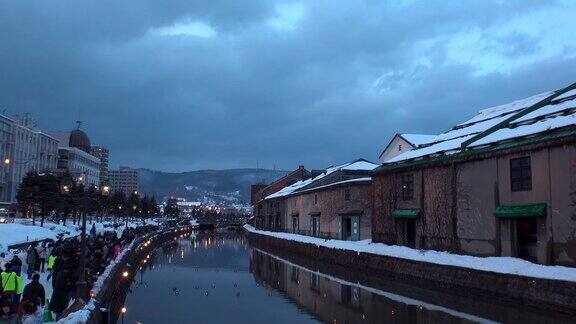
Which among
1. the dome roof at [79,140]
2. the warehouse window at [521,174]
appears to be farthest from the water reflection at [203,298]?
the dome roof at [79,140]

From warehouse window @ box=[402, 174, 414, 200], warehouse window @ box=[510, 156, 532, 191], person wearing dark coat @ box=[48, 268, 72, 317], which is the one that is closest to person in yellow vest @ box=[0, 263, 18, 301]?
person wearing dark coat @ box=[48, 268, 72, 317]

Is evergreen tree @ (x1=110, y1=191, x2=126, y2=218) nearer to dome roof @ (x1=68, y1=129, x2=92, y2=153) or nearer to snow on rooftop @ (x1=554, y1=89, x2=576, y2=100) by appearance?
dome roof @ (x1=68, y1=129, x2=92, y2=153)

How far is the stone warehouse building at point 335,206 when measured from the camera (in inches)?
1869

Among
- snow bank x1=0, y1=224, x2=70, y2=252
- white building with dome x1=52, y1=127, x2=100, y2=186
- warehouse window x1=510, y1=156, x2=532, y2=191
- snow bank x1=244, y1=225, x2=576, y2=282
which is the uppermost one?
white building with dome x1=52, y1=127, x2=100, y2=186

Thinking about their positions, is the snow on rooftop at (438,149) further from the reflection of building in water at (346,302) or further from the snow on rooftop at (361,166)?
the snow on rooftop at (361,166)

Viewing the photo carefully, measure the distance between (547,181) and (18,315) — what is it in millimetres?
21018

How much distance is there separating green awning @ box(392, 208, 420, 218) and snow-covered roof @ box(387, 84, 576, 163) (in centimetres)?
354

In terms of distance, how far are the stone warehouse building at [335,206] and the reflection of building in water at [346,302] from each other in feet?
39.6

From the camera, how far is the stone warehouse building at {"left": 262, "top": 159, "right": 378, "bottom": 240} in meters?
47.5

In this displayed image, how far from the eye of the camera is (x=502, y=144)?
2773 cm

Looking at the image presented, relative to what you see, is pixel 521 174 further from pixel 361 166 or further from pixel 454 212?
pixel 361 166

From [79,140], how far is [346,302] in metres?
151

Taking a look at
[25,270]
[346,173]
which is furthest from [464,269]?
[346,173]

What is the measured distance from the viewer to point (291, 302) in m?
25.1
